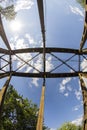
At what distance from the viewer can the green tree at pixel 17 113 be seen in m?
24.4

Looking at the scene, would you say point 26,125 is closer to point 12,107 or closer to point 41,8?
point 12,107

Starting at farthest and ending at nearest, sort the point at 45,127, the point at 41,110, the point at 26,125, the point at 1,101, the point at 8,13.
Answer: the point at 45,127, the point at 26,125, the point at 8,13, the point at 1,101, the point at 41,110

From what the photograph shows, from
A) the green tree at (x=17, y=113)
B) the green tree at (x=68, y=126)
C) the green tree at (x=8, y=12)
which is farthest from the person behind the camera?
the green tree at (x=68, y=126)

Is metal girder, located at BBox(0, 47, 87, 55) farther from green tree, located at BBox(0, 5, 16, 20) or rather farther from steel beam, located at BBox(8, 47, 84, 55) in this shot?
green tree, located at BBox(0, 5, 16, 20)

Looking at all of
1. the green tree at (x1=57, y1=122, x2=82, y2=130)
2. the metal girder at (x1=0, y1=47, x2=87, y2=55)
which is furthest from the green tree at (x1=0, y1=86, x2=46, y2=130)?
the green tree at (x1=57, y1=122, x2=82, y2=130)

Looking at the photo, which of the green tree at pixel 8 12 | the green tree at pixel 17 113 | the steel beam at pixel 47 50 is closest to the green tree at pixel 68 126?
the green tree at pixel 17 113

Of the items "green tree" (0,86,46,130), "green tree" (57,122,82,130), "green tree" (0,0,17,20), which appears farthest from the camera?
"green tree" (57,122,82,130)

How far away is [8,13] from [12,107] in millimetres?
15704

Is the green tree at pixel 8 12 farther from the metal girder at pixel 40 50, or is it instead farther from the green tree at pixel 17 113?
the green tree at pixel 17 113

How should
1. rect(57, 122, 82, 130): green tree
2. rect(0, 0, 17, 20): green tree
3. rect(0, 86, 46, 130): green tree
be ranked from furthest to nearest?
rect(57, 122, 82, 130): green tree, rect(0, 86, 46, 130): green tree, rect(0, 0, 17, 20): green tree

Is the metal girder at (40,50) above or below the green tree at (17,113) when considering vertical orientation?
above

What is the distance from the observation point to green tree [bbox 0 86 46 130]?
24.4 metres

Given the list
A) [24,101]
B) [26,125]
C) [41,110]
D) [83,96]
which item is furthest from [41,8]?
[24,101]

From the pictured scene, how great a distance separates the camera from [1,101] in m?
8.94
